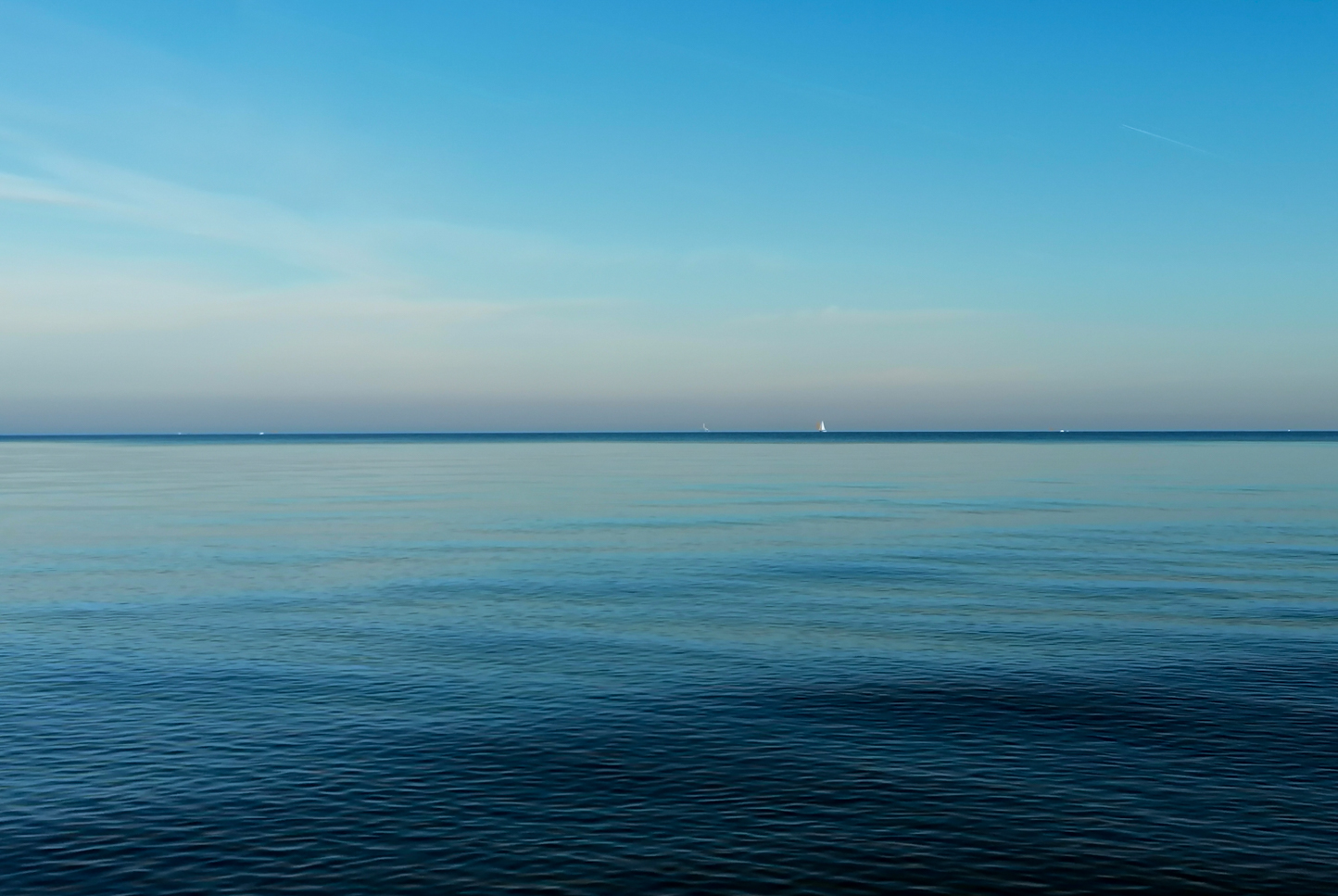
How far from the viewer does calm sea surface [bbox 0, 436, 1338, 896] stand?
26.0 meters

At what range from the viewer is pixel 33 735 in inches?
1367

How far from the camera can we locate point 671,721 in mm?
36812

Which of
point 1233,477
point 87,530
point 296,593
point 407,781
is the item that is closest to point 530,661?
point 407,781

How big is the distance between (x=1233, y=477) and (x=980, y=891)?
16753 centimetres

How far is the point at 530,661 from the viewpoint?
4506cm

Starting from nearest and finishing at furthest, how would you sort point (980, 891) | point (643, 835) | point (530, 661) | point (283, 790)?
point (980, 891) → point (643, 835) → point (283, 790) → point (530, 661)

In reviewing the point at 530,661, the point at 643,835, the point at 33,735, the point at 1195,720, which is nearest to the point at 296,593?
the point at 530,661

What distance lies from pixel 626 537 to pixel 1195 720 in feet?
191

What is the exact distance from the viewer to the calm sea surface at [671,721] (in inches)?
1023

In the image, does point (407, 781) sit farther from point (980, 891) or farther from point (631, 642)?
point (631, 642)

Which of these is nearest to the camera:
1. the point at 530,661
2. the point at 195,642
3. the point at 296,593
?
the point at 530,661

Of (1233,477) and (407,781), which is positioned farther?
(1233,477)

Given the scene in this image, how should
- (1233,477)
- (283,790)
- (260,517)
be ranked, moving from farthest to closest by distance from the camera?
(1233,477)
(260,517)
(283,790)

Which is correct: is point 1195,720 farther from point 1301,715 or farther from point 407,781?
point 407,781
